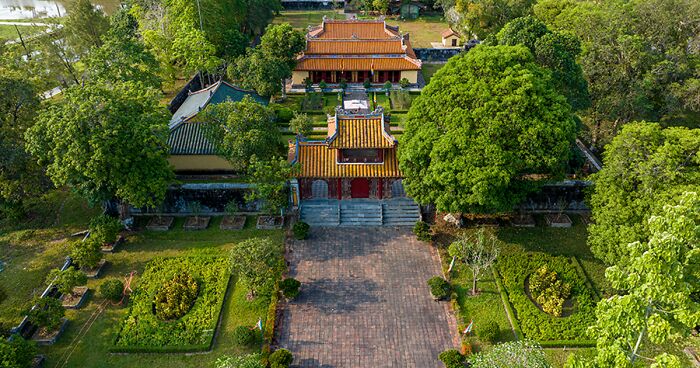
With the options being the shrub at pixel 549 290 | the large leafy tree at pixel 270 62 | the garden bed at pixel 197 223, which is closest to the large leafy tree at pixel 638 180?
the shrub at pixel 549 290

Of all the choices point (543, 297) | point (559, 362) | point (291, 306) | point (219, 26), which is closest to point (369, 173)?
point (291, 306)

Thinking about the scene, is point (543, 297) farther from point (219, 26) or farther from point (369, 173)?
point (219, 26)

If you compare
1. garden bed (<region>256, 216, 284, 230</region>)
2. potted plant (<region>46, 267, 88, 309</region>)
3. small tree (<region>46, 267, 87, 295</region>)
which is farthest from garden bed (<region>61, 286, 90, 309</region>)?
garden bed (<region>256, 216, 284, 230</region>)

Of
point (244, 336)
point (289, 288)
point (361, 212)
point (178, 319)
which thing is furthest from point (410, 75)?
point (244, 336)

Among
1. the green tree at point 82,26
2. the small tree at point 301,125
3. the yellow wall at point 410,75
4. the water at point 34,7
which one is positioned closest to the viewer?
A: the small tree at point 301,125

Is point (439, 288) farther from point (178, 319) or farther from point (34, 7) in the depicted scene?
point (34, 7)

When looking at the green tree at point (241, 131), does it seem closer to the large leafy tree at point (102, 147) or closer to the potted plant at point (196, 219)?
the large leafy tree at point (102, 147)

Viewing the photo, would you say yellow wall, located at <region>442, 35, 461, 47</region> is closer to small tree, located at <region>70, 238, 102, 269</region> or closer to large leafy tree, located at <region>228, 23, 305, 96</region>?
large leafy tree, located at <region>228, 23, 305, 96</region>
